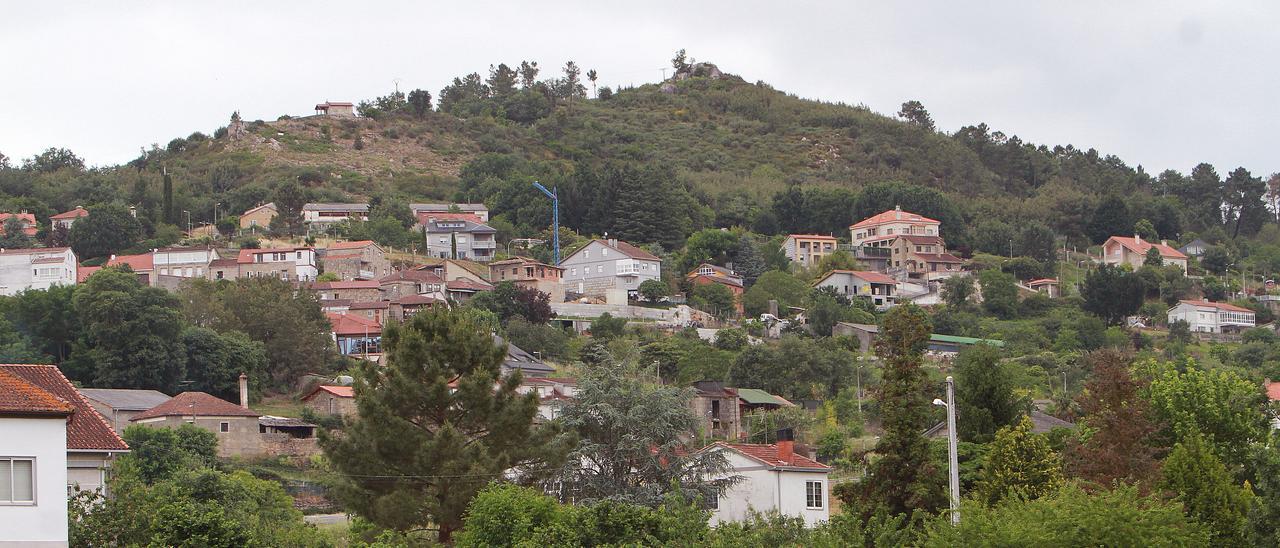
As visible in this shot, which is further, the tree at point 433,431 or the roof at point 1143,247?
the roof at point 1143,247

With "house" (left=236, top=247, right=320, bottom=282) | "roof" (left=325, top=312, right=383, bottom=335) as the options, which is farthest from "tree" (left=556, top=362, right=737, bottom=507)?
"house" (left=236, top=247, right=320, bottom=282)

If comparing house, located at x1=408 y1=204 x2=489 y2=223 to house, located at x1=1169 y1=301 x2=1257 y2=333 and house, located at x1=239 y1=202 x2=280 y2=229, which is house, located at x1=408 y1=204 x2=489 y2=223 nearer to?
house, located at x1=239 y1=202 x2=280 y2=229

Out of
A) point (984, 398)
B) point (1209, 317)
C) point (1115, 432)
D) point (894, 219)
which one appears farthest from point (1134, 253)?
point (1115, 432)

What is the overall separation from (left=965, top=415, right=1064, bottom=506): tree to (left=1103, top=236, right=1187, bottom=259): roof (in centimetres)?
9442

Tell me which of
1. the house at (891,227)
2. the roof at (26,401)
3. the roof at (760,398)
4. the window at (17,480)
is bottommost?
the roof at (760,398)

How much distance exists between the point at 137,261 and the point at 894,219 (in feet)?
180

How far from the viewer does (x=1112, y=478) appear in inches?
1356

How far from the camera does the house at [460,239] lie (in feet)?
361

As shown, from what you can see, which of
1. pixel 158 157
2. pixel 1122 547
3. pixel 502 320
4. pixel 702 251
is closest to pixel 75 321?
pixel 502 320

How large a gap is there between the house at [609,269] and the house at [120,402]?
3917 centimetres

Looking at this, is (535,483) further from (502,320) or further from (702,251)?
(702,251)

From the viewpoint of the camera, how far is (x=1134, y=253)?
128000mm

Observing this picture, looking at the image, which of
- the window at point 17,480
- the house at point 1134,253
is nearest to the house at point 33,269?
the house at point 1134,253

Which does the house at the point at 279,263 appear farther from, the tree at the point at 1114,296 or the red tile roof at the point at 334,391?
the tree at the point at 1114,296
